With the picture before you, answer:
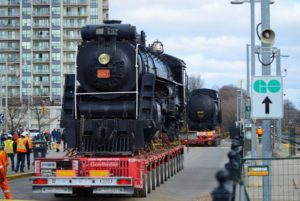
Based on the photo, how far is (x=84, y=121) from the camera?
50.3 ft

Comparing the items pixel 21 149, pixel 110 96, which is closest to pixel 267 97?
pixel 110 96

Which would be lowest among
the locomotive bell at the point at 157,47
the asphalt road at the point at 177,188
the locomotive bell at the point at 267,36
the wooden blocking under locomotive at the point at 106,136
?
the asphalt road at the point at 177,188

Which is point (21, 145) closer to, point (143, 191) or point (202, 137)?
point (143, 191)

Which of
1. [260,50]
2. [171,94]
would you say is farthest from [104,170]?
[171,94]

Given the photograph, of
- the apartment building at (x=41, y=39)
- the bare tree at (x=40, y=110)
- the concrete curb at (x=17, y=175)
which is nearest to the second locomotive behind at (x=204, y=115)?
the concrete curb at (x=17, y=175)

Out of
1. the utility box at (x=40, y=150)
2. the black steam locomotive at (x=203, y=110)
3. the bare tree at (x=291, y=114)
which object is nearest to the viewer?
the utility box at (x=40, y=150)

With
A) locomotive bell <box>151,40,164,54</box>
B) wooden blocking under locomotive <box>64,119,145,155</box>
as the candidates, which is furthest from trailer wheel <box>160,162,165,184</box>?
wooden blocking under locomotive <box>64,119,145,155</box>

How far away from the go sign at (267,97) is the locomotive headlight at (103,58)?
18.1 ft

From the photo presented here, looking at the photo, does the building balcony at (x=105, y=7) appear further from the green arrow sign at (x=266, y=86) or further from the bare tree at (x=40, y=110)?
the green arrow sign at (x=266, y=86)

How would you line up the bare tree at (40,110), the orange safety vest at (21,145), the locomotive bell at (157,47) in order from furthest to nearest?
the bare tree at (40,110) → the orange safety vest at (21,145) → the locomotive bell at (157,47)

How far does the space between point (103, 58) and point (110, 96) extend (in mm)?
1081

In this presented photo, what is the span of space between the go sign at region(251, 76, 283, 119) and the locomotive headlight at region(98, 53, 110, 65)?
5509 millimetres

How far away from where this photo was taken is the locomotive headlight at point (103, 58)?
15227mm

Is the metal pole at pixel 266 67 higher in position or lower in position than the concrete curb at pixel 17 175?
higher
